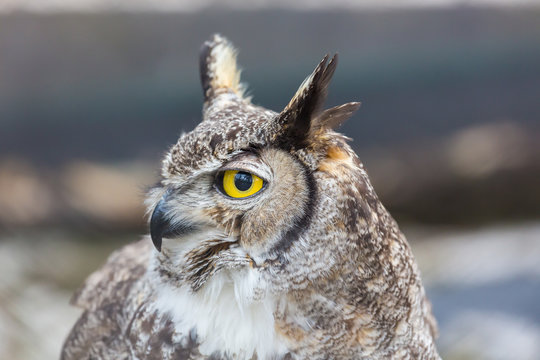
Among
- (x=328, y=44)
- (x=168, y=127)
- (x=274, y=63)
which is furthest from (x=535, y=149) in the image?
(x=168, y=127)

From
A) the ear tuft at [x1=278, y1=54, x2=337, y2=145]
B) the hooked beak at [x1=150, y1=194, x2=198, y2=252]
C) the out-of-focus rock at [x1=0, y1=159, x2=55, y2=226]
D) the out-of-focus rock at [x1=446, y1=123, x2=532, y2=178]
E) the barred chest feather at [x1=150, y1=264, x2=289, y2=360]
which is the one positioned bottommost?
the barred chest feather at [x1=150, y1=264, x2=289, y2=360]

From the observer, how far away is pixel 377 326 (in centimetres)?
118

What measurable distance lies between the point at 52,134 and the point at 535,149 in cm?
259

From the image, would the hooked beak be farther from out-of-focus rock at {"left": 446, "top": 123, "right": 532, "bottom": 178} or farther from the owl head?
out-of-focus rock at {"left": 446, "top": 123, "right": 532, "bottom": 178}

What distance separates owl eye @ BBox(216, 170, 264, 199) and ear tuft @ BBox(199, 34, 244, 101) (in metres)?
0.38

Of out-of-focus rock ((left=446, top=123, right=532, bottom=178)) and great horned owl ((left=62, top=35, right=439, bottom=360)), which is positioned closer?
great horned owl ((left=62, top=35, right=439, bottom=360))

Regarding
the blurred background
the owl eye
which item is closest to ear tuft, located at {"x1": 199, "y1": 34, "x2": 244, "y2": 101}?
the owl eye

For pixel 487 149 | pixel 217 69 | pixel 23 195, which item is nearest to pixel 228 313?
pixel 217 69

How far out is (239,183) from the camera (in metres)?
1.09

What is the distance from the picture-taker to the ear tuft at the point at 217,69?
1.44 metres

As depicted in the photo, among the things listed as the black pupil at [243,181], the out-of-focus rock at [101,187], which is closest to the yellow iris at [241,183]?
the black pupil at [243,181]

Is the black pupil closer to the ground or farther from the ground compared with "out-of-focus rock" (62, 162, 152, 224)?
closer to the ground

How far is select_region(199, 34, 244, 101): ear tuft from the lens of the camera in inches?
56.6

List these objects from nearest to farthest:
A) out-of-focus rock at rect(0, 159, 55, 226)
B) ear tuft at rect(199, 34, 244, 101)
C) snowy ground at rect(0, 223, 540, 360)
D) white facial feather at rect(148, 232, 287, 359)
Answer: white facial feather at rect(148, 232, 287, 359) → ear tuft at rect(199, 34, 244, 101) → snowy ground at rect(0, 223, 540, 360) → out-of-focus rock at rect(0, 159, 55, 226)
